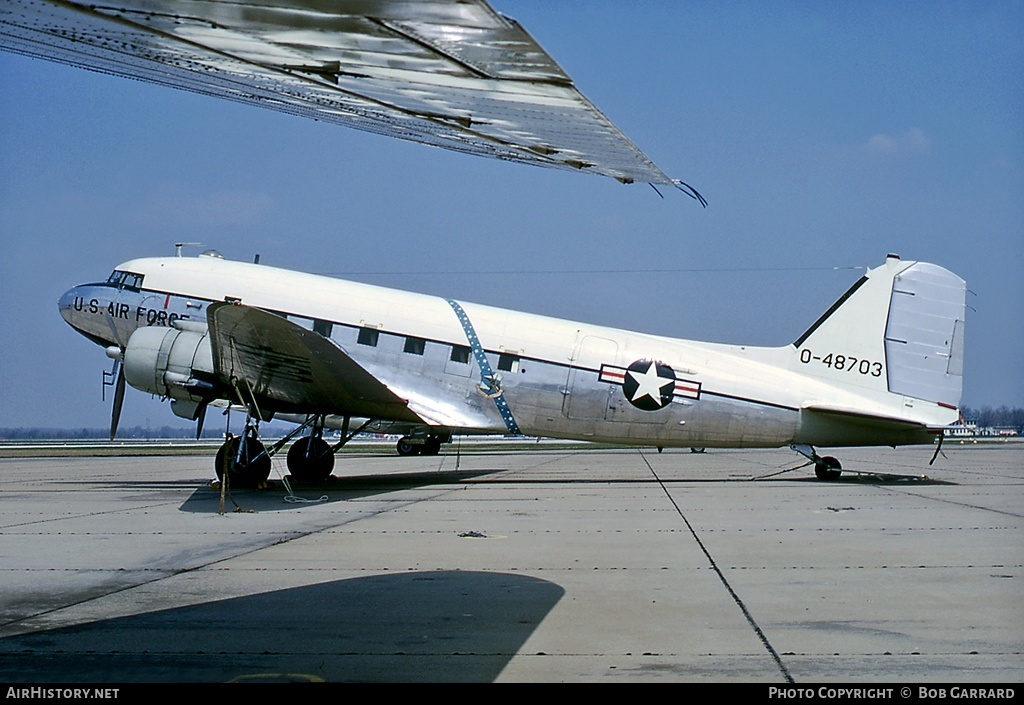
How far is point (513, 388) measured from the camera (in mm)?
16938

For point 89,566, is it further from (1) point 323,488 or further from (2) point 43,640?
(1) point 323,488

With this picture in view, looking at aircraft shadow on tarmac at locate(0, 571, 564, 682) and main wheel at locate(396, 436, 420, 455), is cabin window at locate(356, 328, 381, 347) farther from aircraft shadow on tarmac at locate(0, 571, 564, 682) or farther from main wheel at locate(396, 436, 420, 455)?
main wheel at locate(396, 436, 420, 455)

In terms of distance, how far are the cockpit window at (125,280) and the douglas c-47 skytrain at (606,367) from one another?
43 mm

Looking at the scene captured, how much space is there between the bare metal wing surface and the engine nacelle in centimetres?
1174

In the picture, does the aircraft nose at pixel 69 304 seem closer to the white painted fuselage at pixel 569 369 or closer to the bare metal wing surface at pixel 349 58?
the white painted fuselage at pixel 569 369

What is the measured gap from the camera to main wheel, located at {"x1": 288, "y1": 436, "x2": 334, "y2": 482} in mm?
16641

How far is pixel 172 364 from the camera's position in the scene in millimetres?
14672

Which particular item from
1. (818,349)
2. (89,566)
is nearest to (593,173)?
(89,566)

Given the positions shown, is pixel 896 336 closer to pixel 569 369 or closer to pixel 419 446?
pixel 569 369

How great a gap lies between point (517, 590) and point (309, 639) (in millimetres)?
1913

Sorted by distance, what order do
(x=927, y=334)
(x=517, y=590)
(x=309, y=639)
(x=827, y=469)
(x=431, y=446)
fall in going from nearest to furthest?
(x=309, y=639) < (x=517, y=590) < (x=927, y=334) < (x=827, y=469) < (x=431, y=446)

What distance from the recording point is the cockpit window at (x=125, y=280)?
57.6ft

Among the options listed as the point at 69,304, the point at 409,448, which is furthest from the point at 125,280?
the point at 409,448

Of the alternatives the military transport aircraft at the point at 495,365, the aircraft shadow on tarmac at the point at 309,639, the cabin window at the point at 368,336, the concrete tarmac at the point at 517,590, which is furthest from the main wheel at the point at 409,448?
the aircraft shadow on tarmac at the point at 309,639
